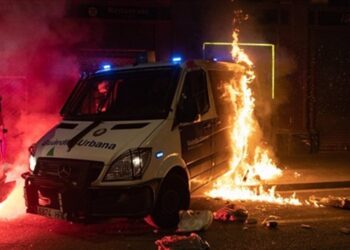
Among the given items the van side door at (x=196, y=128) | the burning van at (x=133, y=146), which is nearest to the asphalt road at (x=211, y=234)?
the burning van at (x=133, y=146)

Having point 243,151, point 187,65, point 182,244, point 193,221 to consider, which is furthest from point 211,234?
point 243,151

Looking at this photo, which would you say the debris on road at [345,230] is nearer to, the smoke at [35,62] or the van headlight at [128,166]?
the van headlight at [128,166]

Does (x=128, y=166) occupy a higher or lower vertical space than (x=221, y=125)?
lower

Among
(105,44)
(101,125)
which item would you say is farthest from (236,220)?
(105,44)

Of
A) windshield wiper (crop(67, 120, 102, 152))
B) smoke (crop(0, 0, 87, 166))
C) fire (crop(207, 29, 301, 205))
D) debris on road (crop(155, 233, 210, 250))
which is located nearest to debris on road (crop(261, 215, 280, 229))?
fire (crop(207, 29, 301, 205))

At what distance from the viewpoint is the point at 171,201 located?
618 cm

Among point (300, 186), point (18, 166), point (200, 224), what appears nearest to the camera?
point (200, 224)

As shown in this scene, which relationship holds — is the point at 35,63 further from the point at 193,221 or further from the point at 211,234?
the point at 211,234

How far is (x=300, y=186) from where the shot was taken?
909 cm

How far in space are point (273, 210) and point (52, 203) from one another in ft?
10.6

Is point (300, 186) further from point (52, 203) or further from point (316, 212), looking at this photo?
point (52, 203)

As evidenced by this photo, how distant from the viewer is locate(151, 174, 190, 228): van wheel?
6.00 meters

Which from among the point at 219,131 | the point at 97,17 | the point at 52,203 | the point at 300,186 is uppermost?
the point at 97,17

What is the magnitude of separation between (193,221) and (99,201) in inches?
49.2
